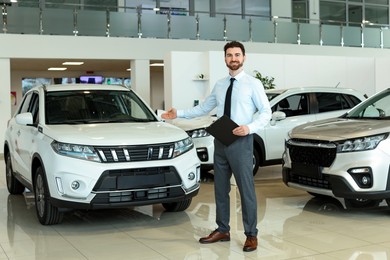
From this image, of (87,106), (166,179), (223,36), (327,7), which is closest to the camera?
(166,179)

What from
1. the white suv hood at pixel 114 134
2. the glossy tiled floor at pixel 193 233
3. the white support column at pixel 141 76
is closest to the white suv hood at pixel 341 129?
the glossy tiled floor at pixel 193 233

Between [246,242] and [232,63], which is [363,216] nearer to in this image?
[246,242]

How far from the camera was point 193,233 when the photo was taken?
5.21m

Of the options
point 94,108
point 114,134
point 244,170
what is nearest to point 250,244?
point 244,170

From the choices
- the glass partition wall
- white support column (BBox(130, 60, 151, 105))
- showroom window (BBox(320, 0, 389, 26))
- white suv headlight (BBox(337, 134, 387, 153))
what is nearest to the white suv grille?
white suv headlight (BBox(337, 134, 387, 153))

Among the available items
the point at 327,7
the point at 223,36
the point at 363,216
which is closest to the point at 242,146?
the point at 363,216

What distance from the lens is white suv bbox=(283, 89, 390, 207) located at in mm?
5395

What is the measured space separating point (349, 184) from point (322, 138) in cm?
59

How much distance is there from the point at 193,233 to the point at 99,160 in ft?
3.84

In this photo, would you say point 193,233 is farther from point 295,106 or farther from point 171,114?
point 295,106

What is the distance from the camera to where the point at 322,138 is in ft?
18.8

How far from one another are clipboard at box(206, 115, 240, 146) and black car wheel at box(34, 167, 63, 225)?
1921 millimetres

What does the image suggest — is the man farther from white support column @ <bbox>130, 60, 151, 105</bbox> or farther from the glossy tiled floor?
white support column @ <bbox>130, 60, 151, 105</bbox>

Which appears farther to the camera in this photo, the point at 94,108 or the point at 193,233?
the point at 94,108
